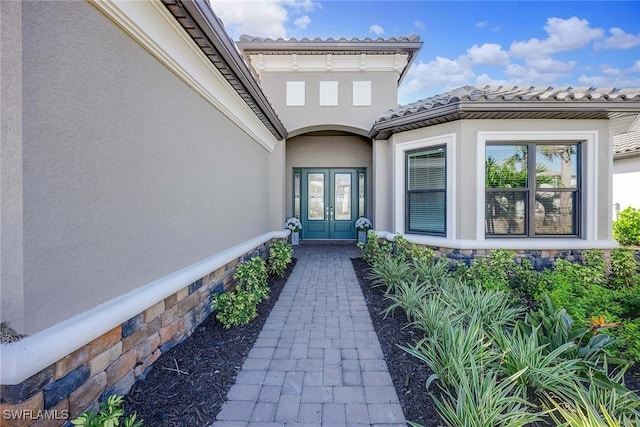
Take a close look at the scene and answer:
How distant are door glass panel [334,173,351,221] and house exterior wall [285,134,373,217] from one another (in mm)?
423

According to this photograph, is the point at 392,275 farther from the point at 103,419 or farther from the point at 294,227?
the point at 294,227

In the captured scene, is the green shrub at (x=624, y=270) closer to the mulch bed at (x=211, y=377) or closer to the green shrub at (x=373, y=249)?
the mulch bed at (x=211, y=377)

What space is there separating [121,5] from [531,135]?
6.19 meters

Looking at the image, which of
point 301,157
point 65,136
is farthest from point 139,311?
point 301,157

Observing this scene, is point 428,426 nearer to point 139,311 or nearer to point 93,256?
point 139,311

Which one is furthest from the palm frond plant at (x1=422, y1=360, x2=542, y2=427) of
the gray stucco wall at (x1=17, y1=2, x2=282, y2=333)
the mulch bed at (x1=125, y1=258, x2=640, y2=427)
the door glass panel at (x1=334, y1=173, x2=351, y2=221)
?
the door glass panel at (x1=334, y1=173, x2=351, y2=221)

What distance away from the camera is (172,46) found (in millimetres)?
2682

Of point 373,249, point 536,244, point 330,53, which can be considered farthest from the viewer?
point 330,53

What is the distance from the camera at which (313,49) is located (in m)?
7.66

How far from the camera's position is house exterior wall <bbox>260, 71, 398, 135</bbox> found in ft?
26.4

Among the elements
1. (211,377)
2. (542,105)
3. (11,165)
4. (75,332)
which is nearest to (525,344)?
(211,377)

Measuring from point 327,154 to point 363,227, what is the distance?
291cm

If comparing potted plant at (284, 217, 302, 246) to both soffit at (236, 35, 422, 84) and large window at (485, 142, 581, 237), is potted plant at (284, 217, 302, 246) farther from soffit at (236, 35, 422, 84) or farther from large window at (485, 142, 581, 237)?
large window at (485, 142, 581, 237)

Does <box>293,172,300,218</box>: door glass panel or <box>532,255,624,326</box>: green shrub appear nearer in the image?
<box>532,255,624,326</box>: green shrub
